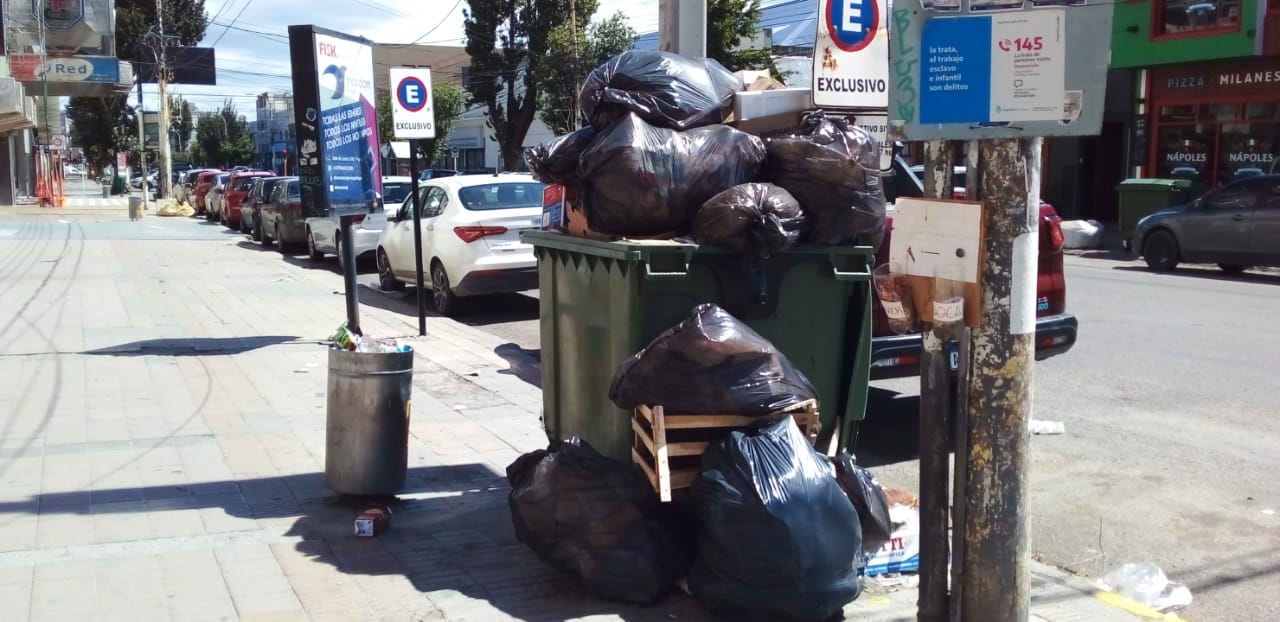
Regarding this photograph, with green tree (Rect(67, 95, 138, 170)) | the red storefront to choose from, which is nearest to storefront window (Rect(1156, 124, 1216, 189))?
the red storefront

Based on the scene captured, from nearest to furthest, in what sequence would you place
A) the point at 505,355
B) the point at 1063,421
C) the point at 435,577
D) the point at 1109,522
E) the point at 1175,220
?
the point at 435,577 → the point at 1109,522 → the point at 1063,421 → the point at 505,355 → the point at 1175,220

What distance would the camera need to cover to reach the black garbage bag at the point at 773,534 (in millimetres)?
4129

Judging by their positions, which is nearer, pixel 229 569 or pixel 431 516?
pixel 229 569

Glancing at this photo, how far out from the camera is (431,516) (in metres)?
Result: 5.73

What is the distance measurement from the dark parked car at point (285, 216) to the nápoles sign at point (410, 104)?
10.6 meters

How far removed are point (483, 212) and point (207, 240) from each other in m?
16.3

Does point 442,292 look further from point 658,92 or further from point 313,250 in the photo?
point 658,92

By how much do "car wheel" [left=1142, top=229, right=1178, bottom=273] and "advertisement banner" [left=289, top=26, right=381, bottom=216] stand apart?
41.3ft

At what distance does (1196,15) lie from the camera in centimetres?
2417

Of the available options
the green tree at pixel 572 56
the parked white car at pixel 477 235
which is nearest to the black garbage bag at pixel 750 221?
the parked white car at pixel 477 235

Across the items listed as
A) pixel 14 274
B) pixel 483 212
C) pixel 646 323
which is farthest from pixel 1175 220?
pixel 14 274

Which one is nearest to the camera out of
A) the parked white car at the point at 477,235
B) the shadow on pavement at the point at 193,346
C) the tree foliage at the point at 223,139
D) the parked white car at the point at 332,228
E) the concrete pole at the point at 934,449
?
the concrete pole at the point at 934,449

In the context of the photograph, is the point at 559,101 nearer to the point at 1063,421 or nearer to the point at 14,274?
the point at 14,274

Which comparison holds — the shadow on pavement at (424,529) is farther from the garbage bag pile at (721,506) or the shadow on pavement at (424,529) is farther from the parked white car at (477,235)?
the parked white car at (477,235)
